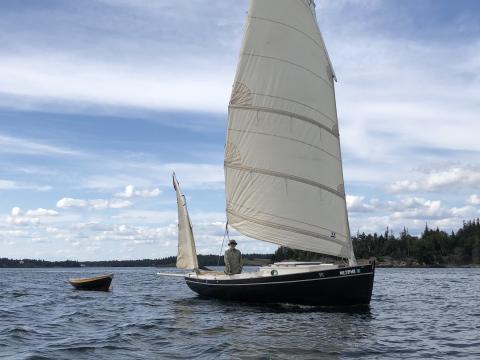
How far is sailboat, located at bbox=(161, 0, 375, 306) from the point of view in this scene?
30141mm

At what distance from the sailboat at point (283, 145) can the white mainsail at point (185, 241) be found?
28.0 feet

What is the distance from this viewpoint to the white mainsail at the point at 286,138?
30188 mm

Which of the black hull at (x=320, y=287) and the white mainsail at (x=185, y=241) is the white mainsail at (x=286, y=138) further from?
the white mainsail at (x=185, y=241)

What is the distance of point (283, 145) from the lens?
101ft

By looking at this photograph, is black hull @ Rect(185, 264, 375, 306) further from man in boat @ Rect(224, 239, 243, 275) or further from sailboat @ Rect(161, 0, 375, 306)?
man in boat @ Rect(224, 239, 243, 275)

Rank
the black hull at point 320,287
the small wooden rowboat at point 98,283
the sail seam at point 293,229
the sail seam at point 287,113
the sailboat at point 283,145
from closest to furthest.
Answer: the black hull at point 320,287
the sail seam at point 293,229
the sailboat at point 283,145
the sail seam at point 287,113
the small wooden rowboat at point 98,283

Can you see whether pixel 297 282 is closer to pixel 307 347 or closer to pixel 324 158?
pixel 324 158

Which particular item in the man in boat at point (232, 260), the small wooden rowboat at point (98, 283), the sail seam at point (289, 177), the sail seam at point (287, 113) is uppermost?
the sail seam at point (287, 113)

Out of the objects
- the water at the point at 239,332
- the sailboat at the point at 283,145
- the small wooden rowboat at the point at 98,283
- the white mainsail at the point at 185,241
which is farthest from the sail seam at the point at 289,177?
the small wooden rowboat at the point at 98,283

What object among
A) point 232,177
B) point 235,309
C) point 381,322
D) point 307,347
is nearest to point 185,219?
point 232,177

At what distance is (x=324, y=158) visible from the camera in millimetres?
30594

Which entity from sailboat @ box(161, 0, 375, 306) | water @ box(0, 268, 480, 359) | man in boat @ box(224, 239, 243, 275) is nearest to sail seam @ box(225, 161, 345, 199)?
sailboat @ box(161, 0, 375, 306)

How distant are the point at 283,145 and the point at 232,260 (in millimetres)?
7056

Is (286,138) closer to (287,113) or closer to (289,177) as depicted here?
(287,113)
